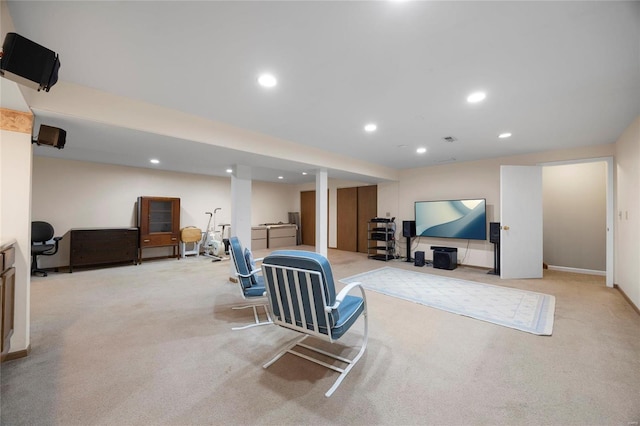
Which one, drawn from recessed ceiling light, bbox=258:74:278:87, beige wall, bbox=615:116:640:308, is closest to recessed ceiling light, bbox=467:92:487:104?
recessed ceiling light, bbox=258:74:278:87

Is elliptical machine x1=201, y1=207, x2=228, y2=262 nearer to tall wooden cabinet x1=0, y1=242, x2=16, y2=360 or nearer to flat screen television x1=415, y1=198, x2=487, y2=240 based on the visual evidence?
tall wooden cabinet x1=0, y1=242, x2=16, y2=360

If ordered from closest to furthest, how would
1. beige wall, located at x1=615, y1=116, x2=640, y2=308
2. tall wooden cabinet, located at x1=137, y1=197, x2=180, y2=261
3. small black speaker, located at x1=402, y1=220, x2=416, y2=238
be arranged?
beige wall, located at x1=615, y1=116, x2=640, y2=308 < tall wooden cabinet, located at x1=137, y1=197, x2=180, y2=261 < small black speaker, located at x1=402, y1=220, x2=416, y2=238

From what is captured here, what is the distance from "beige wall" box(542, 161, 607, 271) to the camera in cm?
500

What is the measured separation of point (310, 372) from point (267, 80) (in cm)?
253

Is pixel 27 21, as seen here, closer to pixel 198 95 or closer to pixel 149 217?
pixel 198 95

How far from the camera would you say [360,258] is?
6832mm

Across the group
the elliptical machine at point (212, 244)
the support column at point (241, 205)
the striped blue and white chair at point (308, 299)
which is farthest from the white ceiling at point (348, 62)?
the elliptical machine at point (212, 244)

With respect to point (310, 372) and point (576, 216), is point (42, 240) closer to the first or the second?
point (310, 372)

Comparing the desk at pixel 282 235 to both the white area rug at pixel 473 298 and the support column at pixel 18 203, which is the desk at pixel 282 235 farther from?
the support column at pixel 18 203

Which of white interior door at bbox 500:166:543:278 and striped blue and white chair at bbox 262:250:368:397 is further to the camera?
white interior door at bbox 500:166:543:278

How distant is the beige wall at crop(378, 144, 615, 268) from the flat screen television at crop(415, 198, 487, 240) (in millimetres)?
202

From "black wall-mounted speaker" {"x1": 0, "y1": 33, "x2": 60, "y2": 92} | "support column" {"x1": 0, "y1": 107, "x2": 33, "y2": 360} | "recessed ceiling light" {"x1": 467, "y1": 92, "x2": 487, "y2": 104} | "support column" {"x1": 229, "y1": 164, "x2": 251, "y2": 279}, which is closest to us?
"black wall-mounted speaker" {"x1": 0, "y1": 33, "x2": 60, "y2": 92}

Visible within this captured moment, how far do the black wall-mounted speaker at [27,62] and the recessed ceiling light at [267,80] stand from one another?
52.5 inches

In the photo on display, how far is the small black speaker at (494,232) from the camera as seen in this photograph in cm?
509
